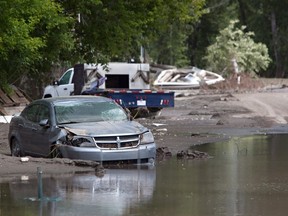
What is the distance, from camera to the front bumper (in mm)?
15055

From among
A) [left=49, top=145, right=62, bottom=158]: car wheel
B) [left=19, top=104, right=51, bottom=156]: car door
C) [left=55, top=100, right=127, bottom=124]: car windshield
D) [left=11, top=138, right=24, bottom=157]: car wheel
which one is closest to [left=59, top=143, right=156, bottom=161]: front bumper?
[left=49, top=145, right=62, bottom=158]: car wheel

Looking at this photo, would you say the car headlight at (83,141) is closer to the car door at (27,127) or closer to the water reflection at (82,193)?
the water reflection at (82,193)

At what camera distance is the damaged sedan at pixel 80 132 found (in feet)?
49.7

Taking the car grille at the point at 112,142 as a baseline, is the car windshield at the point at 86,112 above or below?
above

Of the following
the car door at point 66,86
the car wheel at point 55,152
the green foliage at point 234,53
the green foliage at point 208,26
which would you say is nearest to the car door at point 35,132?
the car wheel at point 55,152

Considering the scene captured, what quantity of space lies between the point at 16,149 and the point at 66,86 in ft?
52.9

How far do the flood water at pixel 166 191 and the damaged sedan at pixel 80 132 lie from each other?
0.52 m

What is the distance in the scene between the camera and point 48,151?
52.0 ft

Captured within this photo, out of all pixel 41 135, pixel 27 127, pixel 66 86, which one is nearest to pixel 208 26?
pixel 66 86

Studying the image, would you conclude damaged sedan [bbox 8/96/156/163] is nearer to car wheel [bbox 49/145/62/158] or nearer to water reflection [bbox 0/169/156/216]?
car wheel [bbox 49/145/62/158]

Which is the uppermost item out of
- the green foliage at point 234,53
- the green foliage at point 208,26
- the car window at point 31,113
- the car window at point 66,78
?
the green foliage at point 208,26

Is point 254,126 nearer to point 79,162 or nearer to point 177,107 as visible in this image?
point 177,107

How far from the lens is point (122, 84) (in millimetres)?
31547

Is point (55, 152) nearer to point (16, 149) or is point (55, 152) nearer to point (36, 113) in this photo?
point (36, 113)
